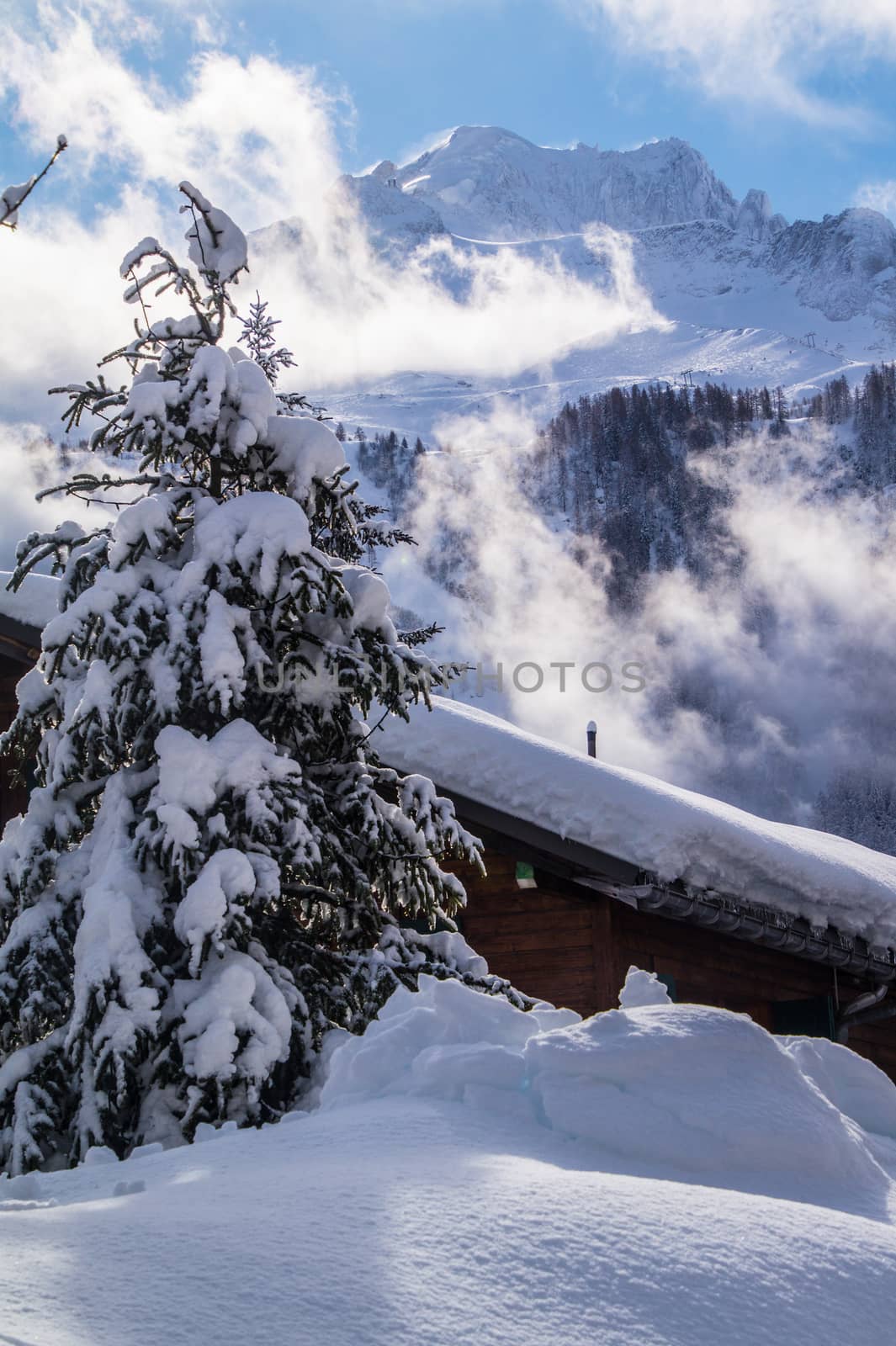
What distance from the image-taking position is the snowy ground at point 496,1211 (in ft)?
7.07

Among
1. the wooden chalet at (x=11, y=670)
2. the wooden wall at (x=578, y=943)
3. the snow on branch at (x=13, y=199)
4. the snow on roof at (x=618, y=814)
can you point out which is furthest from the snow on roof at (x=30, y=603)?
the snow on branch at (x=13, y=199)

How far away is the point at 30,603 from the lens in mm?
9227

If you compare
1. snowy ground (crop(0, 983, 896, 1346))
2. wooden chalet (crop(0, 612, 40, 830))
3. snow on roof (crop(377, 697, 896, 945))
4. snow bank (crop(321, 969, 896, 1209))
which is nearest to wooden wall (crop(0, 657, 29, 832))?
wooden chalet (crop(0, 612, 40, 830))

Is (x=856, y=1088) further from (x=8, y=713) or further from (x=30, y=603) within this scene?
(x=8, y=713)

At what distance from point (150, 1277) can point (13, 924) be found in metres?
3.92

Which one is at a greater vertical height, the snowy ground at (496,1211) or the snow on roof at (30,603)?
the snow on roof at (30,603)

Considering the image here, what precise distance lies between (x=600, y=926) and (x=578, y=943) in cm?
21

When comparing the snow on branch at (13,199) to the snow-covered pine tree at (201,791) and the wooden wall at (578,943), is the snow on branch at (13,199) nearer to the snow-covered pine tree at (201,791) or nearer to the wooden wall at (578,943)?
the snow-covered pine tree at (201,791)

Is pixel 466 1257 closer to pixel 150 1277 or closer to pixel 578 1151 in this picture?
pixel 150 1277

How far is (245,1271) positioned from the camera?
224cm

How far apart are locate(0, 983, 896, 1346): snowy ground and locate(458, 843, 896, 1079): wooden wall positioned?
17.1 feet

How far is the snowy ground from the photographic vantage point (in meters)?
2.16

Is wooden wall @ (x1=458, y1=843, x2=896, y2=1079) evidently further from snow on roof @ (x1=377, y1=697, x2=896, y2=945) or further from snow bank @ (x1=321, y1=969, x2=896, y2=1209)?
snow bank @ (x1=321, y1=969, x2=896, y2=1209)

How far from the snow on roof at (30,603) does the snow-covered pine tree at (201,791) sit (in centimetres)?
236
